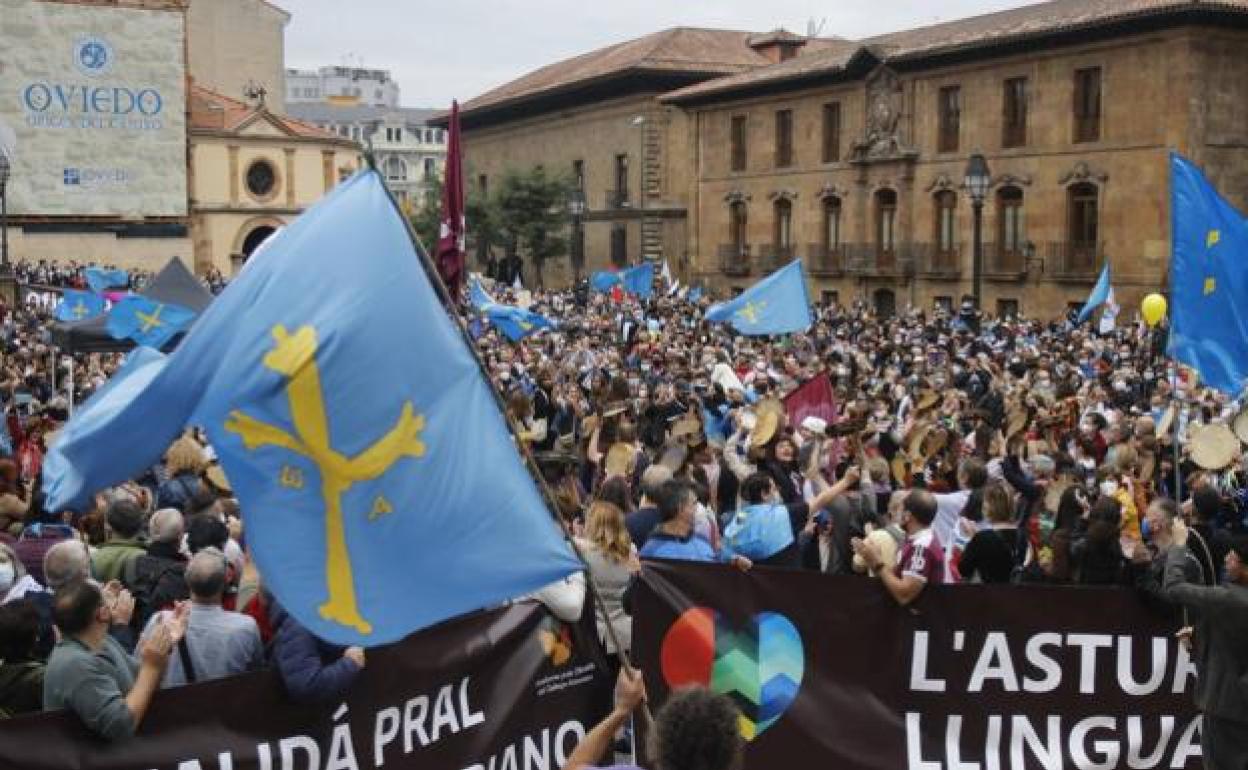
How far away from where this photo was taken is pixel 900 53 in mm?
41031

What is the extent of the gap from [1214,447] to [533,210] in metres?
49.8

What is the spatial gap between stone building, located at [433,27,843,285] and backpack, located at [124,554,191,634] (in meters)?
46.6

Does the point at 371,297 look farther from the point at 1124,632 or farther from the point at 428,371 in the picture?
the point at 1124,632

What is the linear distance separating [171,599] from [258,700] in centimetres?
160

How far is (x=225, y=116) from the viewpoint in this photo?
5812 cm

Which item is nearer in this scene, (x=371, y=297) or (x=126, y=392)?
(x=371, y=297)

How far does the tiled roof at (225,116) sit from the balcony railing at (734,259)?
17.4 m

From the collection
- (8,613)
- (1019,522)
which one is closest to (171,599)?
(8,613)

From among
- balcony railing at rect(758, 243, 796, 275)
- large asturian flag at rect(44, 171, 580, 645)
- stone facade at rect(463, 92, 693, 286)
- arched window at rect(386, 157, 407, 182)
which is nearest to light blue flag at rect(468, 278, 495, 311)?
large asturian flag at rect(44, 171, 580, 645)

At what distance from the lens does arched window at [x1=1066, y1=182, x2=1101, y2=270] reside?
1412 inches

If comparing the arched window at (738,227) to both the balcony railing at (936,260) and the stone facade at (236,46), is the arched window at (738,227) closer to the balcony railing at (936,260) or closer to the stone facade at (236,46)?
the balcony railing at (936,260)

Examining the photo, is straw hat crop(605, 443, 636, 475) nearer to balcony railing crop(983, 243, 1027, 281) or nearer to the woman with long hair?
the woman with long hair

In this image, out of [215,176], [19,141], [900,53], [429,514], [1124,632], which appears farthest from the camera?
[215,176]

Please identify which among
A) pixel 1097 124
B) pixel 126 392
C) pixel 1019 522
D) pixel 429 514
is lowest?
pixel 1019 522
